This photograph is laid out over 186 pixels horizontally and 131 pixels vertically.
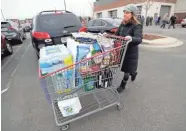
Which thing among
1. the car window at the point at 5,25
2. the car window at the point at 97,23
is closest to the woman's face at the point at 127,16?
the car window at the point at 97,23

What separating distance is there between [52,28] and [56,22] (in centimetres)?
30

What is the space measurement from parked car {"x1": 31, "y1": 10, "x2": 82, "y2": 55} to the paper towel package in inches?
98.7

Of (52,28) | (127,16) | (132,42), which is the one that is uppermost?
(127,16)

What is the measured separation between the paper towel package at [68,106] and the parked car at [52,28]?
251 centimetres

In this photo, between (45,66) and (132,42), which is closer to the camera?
(45,66)

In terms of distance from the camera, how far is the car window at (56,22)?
4.28m

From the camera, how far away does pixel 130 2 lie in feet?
95.7

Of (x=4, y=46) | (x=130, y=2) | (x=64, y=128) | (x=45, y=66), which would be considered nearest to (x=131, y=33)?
(x=45, y=66)

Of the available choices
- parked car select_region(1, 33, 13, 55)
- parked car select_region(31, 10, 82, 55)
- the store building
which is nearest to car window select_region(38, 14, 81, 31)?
parked car select_region(31, 10, 82, 55)

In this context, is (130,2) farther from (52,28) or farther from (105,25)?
(52,28)

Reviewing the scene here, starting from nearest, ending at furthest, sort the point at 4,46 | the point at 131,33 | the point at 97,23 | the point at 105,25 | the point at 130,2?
the point at 131,33
the point at 4,46
the point at 105,25
the point at 97,23
the point at 130,2

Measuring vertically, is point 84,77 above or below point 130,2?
below

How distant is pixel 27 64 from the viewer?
5297 mm

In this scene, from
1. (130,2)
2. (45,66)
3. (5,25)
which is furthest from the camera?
(130,2)
